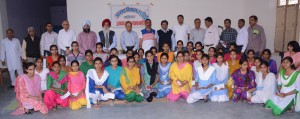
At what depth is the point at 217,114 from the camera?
375cm

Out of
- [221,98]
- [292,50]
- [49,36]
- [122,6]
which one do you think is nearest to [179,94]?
[221,98]

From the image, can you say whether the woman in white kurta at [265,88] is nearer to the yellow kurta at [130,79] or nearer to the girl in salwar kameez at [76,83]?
the yellow kurta at [130,79]

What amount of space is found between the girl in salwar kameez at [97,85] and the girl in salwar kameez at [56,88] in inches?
15.3

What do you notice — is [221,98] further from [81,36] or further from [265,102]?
[81,36]

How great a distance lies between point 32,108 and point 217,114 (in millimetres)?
2701

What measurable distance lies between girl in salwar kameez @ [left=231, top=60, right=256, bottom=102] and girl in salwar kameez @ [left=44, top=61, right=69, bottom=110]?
276 cm

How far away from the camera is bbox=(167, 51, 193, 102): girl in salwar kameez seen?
454cm

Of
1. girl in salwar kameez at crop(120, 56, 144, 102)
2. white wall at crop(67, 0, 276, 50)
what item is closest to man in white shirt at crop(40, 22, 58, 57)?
white wall at crop(67, 0, 276, 50)

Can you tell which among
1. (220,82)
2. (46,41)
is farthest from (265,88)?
(46,41)

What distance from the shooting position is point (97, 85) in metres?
4.34

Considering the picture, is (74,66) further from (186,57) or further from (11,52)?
(11,52)

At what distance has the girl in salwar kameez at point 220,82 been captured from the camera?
4410mm

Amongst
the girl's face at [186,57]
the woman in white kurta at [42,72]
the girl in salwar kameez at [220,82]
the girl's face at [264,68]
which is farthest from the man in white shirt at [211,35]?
the woman in white kurta at [42,72]

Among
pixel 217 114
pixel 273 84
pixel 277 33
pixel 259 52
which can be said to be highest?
pixel 277 33
